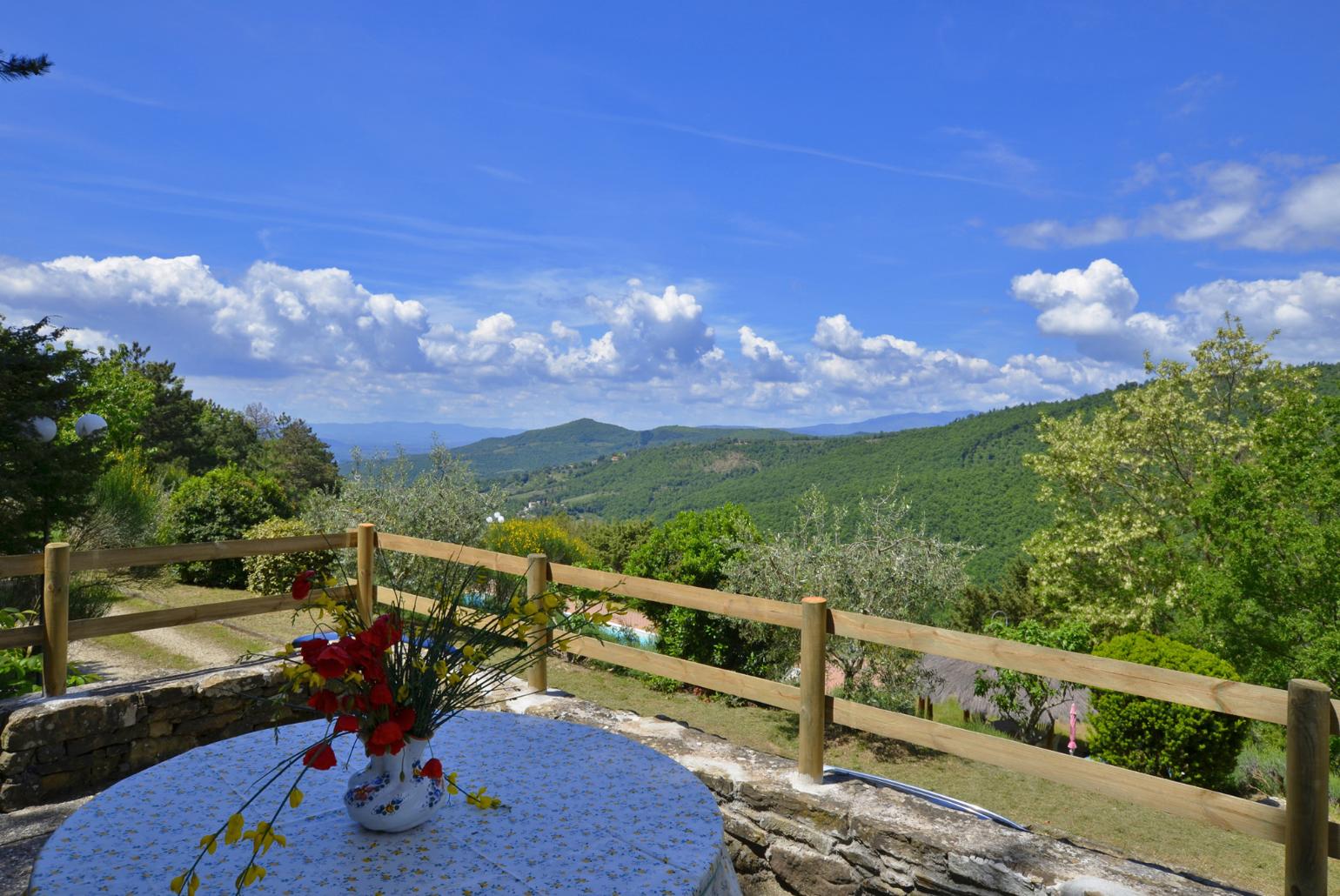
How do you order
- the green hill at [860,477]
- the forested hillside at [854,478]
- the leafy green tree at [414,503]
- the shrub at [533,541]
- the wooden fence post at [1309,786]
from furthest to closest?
the forested hillside at [854,478] < the green hill at [860,477] < the shrub at [533,541] < the leafy green tree at [414,503] < the wooden fence post at [1309,786]

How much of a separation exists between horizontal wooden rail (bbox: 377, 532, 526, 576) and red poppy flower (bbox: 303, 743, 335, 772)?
106 inches

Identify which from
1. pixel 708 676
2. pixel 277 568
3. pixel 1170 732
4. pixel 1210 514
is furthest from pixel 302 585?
pixel 1210 514

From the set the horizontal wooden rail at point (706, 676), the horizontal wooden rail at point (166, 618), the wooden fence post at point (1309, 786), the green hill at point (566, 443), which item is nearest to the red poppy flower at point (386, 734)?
the horizontal wooden rail at point (706, 676)

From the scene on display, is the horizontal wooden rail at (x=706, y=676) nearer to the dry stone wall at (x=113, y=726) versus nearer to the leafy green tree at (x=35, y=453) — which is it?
the dry stone wall at (x=113, y=726)

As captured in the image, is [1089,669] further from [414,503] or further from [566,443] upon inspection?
[566,443]

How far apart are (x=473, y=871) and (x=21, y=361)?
11969 millimetres

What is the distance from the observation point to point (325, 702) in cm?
178

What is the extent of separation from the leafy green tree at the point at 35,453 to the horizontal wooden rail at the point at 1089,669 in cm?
1053

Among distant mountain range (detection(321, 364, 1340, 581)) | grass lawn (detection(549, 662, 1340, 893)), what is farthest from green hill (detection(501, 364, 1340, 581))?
grass lawn (detection(549, 662, 1340, 893))

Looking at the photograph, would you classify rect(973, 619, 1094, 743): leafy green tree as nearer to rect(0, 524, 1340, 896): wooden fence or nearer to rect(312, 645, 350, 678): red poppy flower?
rect(0, 524, 1340, 896): wooden fence

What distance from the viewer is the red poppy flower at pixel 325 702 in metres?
1.77

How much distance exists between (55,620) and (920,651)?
4334 mm

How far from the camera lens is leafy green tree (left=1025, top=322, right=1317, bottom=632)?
18.9 metres

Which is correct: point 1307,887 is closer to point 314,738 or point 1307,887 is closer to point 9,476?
point 314,738
